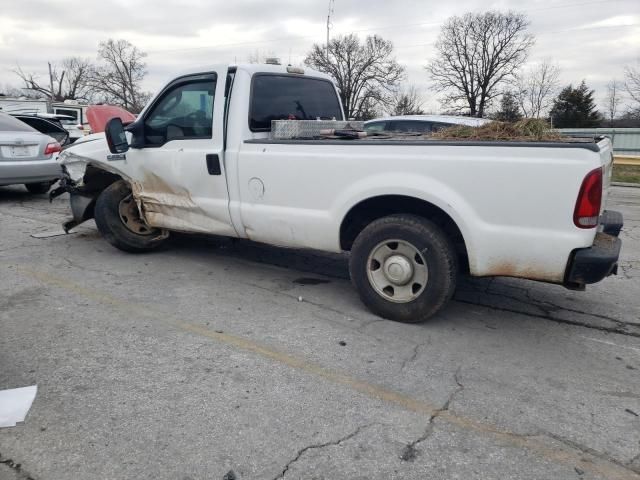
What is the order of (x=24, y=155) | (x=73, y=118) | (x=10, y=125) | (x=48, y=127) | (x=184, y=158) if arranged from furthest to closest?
1. (x=73, y=118)
2. (x=48, y=127)
3. (x=10, y=125)
4. (x=24, y=155)
5. (x=184, y=158)

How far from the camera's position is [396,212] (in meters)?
4.07

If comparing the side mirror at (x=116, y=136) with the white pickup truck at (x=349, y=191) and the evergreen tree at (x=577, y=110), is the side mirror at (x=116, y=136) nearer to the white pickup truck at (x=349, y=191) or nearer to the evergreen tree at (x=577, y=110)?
the white pickup truck at (x=349, y=191)

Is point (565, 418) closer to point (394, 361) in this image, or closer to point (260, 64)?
point (394, 361)

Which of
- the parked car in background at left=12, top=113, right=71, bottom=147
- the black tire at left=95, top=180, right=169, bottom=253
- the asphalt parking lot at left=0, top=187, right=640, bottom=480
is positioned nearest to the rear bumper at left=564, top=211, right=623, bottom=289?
the asphalt parking lot at left=0, top=187, right=640, bottom=480

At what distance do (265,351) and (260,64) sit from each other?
2.88 metres

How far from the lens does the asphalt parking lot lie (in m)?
2.40

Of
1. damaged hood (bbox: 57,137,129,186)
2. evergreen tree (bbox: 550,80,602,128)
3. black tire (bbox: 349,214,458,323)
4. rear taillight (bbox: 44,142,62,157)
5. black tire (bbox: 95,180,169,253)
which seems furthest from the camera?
evergreen tree (bbox: 550,80,602,128)

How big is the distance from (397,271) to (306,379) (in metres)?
1.17

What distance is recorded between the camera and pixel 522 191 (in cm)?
327

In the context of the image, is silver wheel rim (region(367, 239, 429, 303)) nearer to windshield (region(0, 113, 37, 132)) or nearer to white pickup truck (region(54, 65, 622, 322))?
white pickup truck (region(54, 65, 622, 322))

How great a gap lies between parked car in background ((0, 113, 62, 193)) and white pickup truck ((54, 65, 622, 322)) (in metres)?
3.53

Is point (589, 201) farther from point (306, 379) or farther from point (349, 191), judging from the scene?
point (306, 379)

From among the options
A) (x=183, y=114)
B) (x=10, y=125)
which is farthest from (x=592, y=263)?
(x=10, y=125)

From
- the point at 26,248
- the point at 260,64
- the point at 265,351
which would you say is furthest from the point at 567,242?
the point at 26,248
